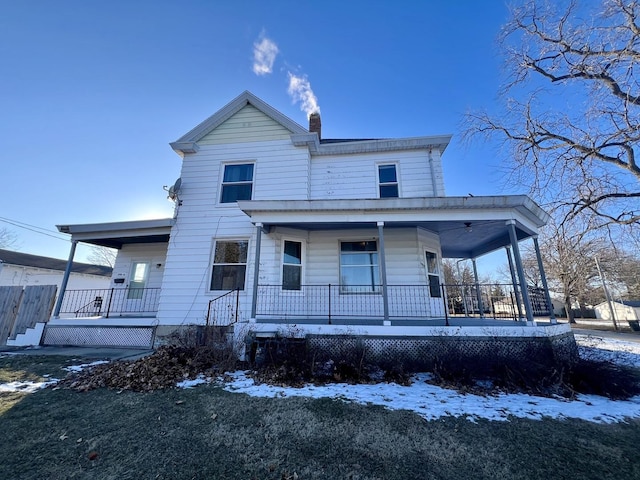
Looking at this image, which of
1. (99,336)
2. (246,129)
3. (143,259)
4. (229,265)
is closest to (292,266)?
(229,265)

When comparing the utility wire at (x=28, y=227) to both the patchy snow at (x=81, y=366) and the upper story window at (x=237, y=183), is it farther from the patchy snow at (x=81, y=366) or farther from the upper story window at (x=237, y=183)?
the patchy snow at (x=81, y=366)

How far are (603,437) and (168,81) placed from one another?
1473 cm

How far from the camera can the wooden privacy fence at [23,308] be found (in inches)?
362

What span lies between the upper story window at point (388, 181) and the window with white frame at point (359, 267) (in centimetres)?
202

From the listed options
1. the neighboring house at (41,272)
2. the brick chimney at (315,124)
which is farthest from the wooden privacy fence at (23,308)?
the neighboring house at (41,272)

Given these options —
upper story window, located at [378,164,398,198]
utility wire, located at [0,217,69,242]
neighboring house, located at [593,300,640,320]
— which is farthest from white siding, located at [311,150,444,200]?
neighboring house, located at [593,300,640,320]

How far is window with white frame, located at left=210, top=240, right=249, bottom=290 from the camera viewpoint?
8727mm

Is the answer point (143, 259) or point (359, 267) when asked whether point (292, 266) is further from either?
point (143, 259)

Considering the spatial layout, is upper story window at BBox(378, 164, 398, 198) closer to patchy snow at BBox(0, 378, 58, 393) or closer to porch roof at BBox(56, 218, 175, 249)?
porch roof at BBox(56, 218, 175, 249)

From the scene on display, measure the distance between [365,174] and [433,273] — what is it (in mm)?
4212

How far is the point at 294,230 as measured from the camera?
8.78 m

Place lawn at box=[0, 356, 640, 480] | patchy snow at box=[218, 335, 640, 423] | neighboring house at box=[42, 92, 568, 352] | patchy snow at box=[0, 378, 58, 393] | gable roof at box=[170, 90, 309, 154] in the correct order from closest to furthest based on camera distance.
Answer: lawn at box=[0, 356, 640, 480] → patchy snow at box=[218, 335, 640, 423] → patchy snow at box=[0, 378, 58, 393] → neighboring house at box=[42, 92, 568, 352] → gable roof at box=[170, 90, 309, 154]

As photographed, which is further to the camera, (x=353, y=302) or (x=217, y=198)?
(x=217, y=198)

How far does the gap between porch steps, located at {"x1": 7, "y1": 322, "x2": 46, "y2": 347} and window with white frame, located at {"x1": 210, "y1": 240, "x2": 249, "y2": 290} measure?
5637 mm
